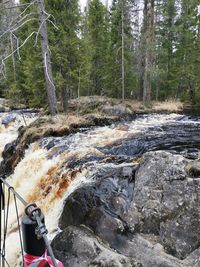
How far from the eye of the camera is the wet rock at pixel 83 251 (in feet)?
12.8

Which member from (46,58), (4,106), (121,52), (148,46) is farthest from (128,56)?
(46,58)

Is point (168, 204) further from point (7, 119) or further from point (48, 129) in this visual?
point (7, 119)

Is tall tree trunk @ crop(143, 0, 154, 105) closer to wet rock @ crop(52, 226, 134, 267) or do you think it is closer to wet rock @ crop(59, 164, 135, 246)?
wet rock @ crop(59, 164, 135, 246)

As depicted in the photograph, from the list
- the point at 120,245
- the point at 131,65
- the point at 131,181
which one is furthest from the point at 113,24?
the point at 120,245

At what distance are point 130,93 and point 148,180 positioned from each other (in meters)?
21.1

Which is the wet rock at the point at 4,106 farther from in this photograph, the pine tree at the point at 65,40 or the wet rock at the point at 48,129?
the wet rock at the point at 48,129

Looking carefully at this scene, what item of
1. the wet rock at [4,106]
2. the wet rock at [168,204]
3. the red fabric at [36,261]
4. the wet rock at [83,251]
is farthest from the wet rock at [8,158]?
the wet rock at [4,106]

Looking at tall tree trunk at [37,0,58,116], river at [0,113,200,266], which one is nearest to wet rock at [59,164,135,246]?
A: river at [0,113,200,266]

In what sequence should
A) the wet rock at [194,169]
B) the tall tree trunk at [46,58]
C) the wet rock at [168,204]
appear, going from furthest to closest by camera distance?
the tall tree trunk at [46,58] < the wet rock at [194,169] < the wet rock at [168,204]

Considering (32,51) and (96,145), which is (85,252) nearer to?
(96,145)

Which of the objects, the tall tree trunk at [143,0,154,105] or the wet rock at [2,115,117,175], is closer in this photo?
the wet rock at [2,115,117,175]

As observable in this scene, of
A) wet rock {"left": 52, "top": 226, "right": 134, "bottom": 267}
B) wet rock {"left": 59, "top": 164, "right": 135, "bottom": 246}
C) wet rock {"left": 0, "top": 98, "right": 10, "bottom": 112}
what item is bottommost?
wet rock {"left": 52, "top": 226, "right": 134, "bottom": 267}

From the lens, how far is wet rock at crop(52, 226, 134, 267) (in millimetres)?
3912

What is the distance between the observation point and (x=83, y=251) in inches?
164
